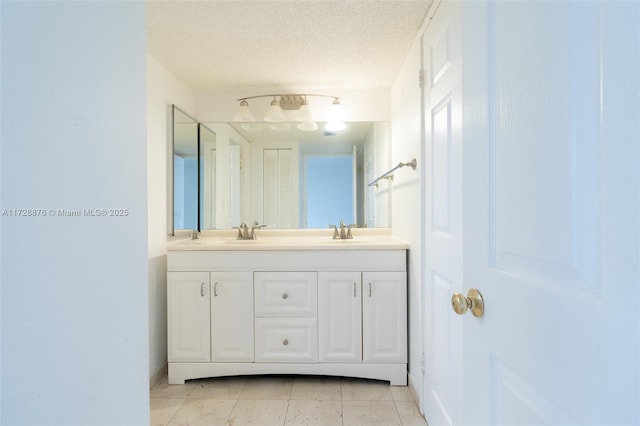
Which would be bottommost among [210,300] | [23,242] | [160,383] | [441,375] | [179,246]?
[160,383]

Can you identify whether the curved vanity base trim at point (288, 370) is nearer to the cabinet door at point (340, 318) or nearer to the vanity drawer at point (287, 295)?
the cabinet door at point (340, 318)

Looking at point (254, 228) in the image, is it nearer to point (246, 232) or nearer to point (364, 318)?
point (246, 232)

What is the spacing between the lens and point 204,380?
2055 mm

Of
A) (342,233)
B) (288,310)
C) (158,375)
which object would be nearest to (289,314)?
(288,310)

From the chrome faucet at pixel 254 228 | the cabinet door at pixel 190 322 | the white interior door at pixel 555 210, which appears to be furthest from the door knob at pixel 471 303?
the chrome faucet at pixel 254 228

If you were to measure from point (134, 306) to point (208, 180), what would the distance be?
1.92m

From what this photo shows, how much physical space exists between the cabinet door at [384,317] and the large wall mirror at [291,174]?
0.69 meters

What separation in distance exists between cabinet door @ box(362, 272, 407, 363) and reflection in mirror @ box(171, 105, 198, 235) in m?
1.44

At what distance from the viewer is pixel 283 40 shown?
181cm

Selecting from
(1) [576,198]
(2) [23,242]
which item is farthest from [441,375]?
(2) [23,242]

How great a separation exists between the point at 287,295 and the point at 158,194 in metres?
1.13

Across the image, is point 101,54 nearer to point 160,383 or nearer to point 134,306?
point 134,306

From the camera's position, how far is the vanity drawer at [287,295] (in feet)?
6.50

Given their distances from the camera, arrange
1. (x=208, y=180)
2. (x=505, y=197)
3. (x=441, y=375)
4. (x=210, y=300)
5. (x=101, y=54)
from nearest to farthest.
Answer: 1. (x=505, y=197)
2. (x=101, y=54)
3. (x=441, y=375)
4. (x=210, y=300)
5. (x=208, y=180)
